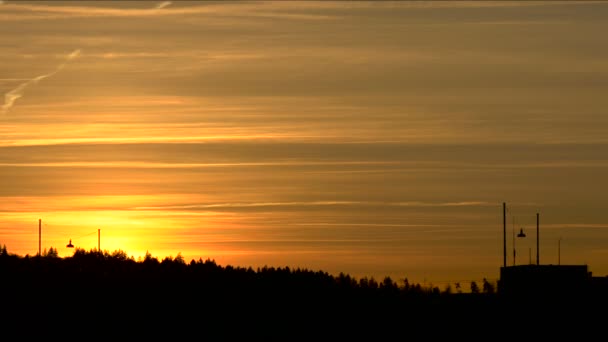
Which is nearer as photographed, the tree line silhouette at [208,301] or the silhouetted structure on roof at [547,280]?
the tree line silhouette at [208,301]

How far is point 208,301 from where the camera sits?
185ft

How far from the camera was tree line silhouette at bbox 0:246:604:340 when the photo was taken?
170ft

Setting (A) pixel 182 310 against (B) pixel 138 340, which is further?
(A) pixel 182 310

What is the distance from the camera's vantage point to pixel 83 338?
160 ft

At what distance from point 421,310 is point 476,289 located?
→ 26.1m

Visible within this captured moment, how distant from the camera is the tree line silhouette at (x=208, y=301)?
51.7 metres

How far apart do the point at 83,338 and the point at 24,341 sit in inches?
80.1

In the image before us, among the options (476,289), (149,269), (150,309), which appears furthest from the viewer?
(476,289)

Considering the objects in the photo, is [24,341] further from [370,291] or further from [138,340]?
[370,291]

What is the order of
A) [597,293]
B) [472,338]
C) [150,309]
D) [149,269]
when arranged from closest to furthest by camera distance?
[150,309], [472,338], [149,269], [597,293]

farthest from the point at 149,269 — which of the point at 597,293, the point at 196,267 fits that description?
the point at 597,293

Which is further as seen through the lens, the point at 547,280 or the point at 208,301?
the point at 547,280

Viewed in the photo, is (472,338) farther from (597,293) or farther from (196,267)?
(597,293)

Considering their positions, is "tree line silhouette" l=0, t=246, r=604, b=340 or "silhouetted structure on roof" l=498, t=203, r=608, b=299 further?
"silhouetted structure on roof" l=498, t=203, r=608, b=299
